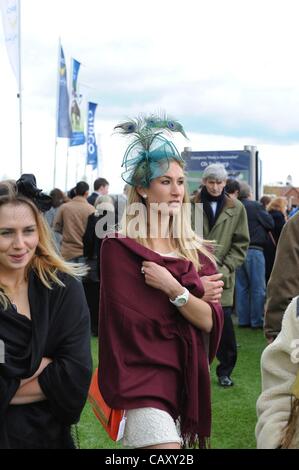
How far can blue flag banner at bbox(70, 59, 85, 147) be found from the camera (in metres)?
15.9

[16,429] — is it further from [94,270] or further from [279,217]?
[279,217]

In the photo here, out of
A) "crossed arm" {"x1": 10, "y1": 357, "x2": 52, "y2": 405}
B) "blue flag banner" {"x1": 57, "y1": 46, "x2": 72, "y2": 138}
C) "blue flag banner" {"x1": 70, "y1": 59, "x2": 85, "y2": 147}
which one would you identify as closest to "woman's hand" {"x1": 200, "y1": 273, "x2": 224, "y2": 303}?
"crossed arm" {"x1": 10, "y1": 357, "x2": 52, "y2": 405}

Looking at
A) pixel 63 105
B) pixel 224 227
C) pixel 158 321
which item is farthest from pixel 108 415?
pixel 63 105

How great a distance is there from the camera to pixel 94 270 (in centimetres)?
883

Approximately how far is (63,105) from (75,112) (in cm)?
120

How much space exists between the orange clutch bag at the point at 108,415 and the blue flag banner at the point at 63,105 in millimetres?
11712

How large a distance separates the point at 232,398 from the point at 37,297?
370 cm

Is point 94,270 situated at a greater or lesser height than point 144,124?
lesser

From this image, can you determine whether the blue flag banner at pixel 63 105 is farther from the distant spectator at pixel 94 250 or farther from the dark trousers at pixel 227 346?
the dark trousers at pixel 227 346

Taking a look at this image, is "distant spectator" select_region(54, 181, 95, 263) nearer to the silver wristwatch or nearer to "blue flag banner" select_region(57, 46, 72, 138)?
"blue flag banner" select_region(57, 46, 72, 138)

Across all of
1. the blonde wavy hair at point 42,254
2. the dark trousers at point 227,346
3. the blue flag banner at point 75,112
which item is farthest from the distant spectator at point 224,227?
the blue flag banner at point 75,112

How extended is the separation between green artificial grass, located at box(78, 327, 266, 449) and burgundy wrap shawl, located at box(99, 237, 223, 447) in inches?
71.7

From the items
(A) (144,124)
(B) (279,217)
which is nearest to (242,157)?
(B) (279,217)

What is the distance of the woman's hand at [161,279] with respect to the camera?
9.52 feet
